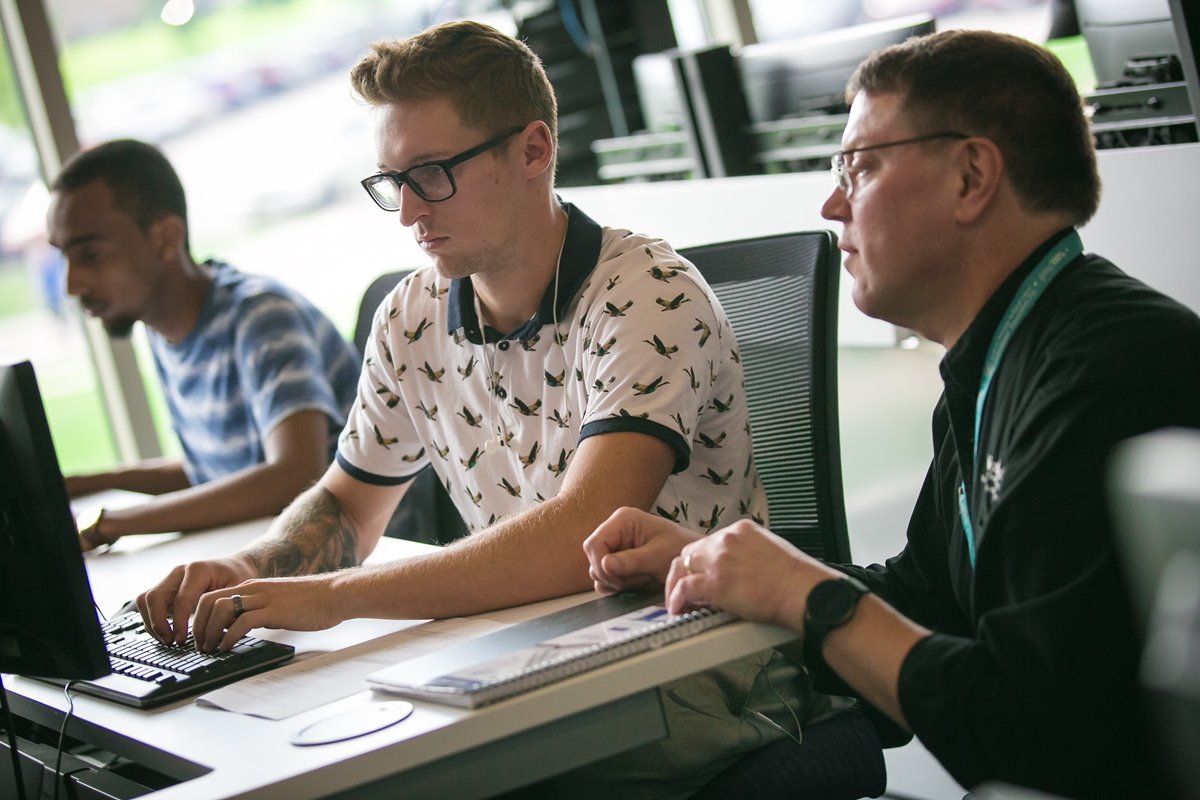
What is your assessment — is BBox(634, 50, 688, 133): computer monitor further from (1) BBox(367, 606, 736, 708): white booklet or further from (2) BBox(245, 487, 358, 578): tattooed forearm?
(1) BBox(367, 606, 736, 708): white booklet

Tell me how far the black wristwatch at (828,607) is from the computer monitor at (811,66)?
153 centimetres

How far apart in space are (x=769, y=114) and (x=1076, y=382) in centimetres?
191

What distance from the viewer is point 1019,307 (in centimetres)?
131

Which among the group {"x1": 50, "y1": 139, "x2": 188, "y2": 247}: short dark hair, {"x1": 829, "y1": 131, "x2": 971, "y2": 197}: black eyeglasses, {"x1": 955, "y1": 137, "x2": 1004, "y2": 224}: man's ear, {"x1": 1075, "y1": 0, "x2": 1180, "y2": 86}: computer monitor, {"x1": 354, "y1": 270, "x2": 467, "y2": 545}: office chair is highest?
{"x1": 50, "y1": 139, "x2": 188, "y2": 247}: short dark hair

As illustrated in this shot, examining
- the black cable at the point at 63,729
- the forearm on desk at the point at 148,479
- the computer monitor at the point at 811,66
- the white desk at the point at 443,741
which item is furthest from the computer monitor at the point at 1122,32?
the forearm on desk at the point at 148,479

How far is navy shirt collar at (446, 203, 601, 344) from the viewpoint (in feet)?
5.92

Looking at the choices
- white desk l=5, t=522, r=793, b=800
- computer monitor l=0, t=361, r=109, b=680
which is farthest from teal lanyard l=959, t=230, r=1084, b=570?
computer monitor l=0, t=361, r=109, b=680

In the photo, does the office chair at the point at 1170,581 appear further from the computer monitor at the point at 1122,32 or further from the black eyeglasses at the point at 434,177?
the computer monitor at the point at 1122,32

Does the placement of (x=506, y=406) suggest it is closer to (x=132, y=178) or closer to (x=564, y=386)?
(x=564, y=386)

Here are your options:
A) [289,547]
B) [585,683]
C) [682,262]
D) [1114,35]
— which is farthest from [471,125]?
[1114,35]

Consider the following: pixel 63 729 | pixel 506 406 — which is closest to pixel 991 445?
pixel 506 406

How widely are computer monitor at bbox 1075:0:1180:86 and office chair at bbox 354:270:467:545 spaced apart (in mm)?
1266

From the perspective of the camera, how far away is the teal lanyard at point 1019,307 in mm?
1303

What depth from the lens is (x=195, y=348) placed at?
2760 millimetres
